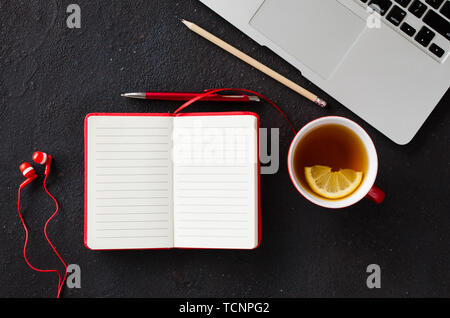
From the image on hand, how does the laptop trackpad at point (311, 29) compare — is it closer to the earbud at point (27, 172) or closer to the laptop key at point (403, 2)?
the laptop key at point (403, 2)

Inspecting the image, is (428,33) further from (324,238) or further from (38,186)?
(38,186)

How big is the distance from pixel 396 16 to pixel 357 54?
7 centimetres

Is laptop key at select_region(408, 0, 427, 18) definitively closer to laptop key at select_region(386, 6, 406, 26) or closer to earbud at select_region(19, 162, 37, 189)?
laptop key at select_region(386, 6, 406, 26)

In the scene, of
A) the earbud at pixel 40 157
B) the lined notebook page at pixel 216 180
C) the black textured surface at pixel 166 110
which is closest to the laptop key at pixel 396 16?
the black textured surface at pixel 166 110

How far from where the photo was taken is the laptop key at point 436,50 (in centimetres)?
54

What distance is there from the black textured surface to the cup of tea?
0.08 m

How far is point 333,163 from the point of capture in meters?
0.56

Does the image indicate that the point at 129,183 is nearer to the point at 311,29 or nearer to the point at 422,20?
the point at 311,29

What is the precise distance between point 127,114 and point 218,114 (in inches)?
5.4

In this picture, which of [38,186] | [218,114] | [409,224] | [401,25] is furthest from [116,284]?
[401,25]

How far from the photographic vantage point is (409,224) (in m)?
0.61

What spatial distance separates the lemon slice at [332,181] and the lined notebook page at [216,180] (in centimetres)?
8

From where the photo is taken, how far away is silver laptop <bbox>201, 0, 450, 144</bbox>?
1.82 feet

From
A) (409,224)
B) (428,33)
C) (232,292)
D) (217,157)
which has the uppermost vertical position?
(428,33)
